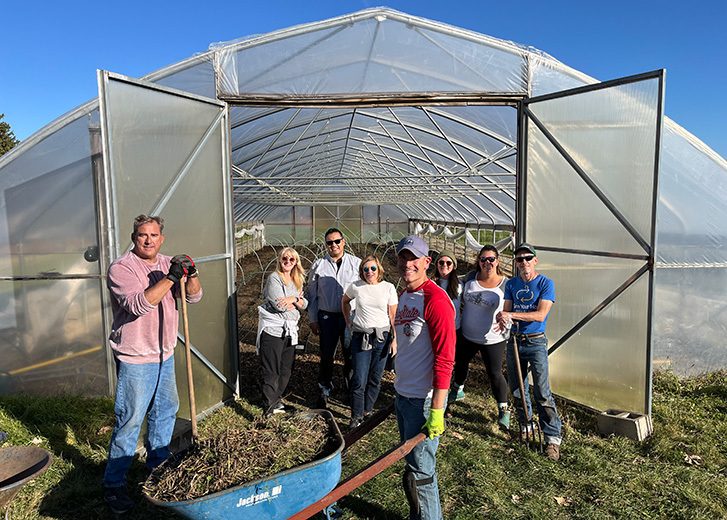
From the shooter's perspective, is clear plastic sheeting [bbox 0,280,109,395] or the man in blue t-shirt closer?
the man in blue t-shirt

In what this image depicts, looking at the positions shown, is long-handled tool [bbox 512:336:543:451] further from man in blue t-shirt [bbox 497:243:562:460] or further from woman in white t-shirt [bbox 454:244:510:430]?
woman in white t-shirt [bbox 454:244:510:430]

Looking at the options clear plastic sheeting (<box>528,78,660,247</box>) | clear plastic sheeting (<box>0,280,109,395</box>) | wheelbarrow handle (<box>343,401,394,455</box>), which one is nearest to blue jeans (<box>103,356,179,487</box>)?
wheelbarrow handle (<box>343,401,394,455</box>)

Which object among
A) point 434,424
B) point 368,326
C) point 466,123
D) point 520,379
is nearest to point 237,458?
point 434,424

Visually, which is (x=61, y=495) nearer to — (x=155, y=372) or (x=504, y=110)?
(x=155, y=372)

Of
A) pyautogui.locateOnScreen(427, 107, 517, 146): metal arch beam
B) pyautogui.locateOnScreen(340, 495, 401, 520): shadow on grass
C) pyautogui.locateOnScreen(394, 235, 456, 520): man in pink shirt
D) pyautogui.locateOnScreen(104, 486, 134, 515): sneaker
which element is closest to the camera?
pyautogui.locateOnScreen(394, 235, 456, 520): man in pink shirt

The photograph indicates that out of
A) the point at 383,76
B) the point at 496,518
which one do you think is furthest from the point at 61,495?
the point at 383,76

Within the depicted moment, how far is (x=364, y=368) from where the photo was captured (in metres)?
4.74

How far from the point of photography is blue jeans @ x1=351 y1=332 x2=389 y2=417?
15.4ft

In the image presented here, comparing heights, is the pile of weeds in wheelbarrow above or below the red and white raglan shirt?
below

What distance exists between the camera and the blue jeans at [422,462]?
287cm

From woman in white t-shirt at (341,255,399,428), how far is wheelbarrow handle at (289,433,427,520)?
2.06 m

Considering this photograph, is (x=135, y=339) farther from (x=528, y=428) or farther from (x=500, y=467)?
(x=528, y=428)

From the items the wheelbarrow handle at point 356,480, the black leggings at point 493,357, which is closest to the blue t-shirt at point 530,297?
the black leggings at point 493,357

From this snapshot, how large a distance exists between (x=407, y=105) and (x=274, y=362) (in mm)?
3383
